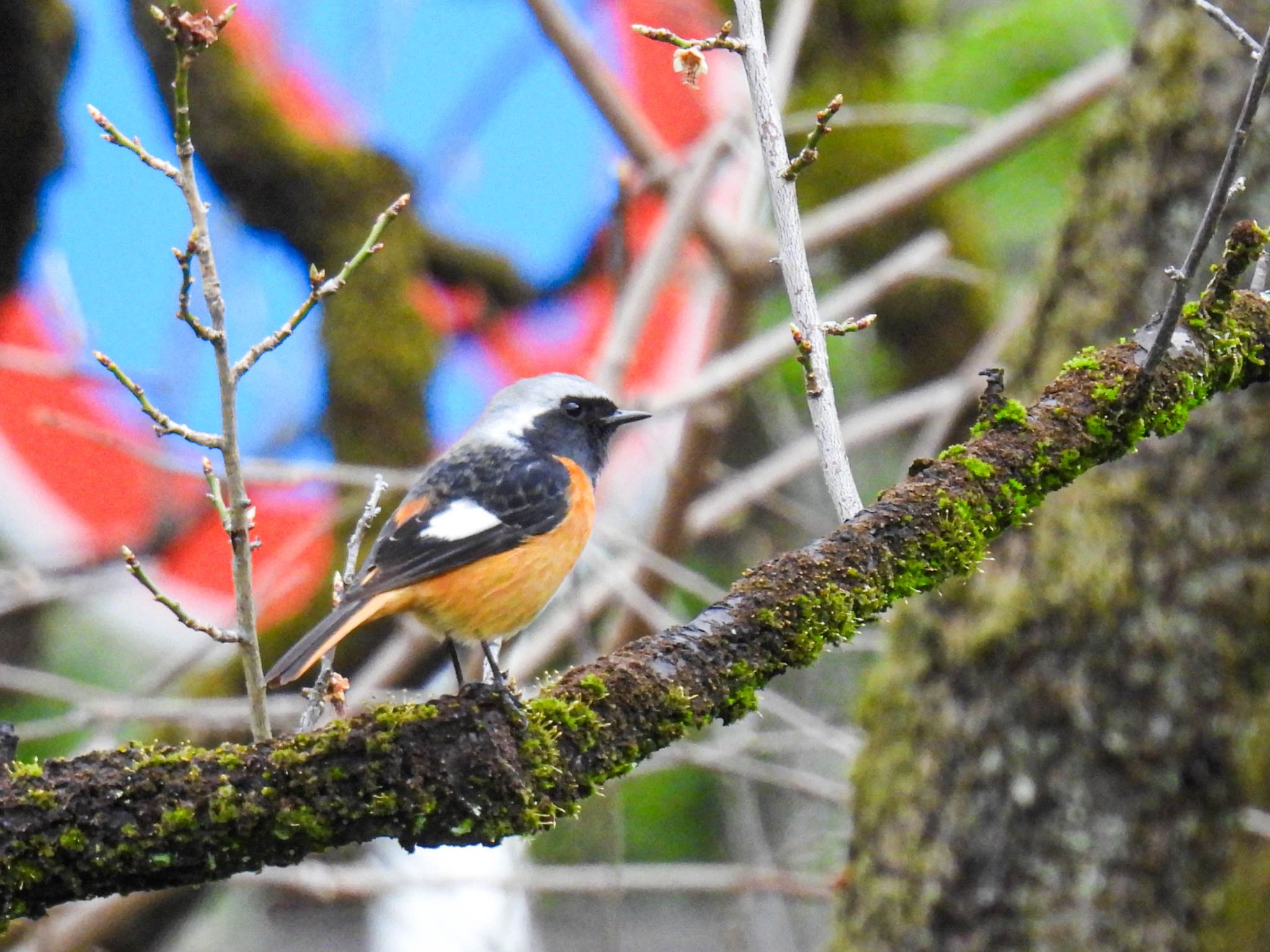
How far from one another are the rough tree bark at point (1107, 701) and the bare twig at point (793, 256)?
7.49 ft

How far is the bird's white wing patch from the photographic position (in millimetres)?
3150

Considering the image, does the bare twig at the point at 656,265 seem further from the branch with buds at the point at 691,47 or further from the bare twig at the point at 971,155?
the branch with buds at the point at 691,47

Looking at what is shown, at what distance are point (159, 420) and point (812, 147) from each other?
3.75 feet

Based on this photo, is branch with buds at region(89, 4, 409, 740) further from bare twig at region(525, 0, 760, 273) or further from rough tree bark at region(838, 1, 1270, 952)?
rough tree bark at region(838, 1, 1270, 952)

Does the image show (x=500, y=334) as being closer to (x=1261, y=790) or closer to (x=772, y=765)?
(x=772, y=765)

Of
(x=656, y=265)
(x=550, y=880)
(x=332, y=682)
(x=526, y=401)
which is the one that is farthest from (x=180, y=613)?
(x=656, y=265)

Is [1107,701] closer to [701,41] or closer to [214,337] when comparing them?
[701,41]

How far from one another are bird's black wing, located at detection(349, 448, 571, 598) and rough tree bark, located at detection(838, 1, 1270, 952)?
1.80 metres

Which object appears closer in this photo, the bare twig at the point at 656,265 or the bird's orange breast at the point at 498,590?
the bird's orange breast at the point at 498,590

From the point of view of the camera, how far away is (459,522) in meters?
3.22

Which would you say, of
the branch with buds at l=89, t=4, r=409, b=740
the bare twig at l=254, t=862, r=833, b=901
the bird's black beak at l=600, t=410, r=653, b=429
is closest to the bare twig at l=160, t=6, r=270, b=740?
the branch with buds at l=89, t=4, r=409, b=740

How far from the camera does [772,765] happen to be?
5637mm

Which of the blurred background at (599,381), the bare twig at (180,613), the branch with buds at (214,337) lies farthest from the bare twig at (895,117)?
the bare twig at (180,613)

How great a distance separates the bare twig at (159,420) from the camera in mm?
1920
